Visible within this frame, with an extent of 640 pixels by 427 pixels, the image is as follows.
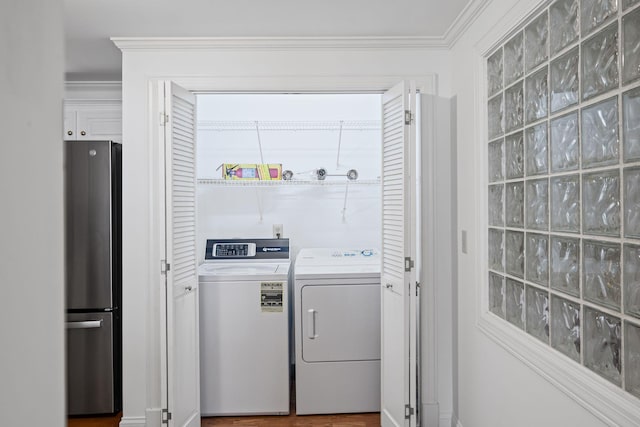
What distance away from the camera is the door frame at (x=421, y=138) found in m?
2.71

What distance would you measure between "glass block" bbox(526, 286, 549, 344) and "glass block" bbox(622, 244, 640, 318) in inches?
16.7

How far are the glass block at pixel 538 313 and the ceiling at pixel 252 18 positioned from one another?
146 cm

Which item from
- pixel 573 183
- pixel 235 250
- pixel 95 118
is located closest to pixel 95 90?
pixel 95 118

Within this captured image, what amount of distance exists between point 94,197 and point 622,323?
9.43ft

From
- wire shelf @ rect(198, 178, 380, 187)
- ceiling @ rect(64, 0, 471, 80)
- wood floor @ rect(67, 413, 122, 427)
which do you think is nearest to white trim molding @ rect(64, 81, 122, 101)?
ceiling @ rect(64, 0, 471, 80)

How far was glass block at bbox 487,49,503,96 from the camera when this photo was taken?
2.03m

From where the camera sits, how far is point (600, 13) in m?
1.29

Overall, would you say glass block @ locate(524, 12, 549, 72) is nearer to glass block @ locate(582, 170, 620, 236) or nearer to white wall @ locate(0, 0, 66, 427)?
glass block @ locate(582, 170, 620, 236)

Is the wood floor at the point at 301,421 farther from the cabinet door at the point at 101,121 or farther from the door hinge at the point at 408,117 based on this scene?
the cabinet door at the point at 101,121

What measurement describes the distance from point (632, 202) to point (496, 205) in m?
0.90

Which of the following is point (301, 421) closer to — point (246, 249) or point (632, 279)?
point (246, 249)

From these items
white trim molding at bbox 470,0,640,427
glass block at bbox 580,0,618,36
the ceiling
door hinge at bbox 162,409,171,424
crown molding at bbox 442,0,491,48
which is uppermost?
the ceiling

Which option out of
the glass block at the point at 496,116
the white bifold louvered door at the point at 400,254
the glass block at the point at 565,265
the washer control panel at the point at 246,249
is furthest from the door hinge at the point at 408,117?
the washer control panel at the point at 246,249

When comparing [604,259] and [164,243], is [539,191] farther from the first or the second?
[164,243]
